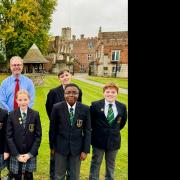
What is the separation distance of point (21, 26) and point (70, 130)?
17.4m

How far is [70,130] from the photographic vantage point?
331 cm

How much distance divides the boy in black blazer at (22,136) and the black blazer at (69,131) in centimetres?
22

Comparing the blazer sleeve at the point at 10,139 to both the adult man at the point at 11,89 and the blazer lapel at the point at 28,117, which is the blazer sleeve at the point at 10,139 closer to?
the blazer lapel at the point at 28,117

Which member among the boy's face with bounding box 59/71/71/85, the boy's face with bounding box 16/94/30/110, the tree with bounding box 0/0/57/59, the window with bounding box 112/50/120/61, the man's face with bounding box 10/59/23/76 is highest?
the tree with bounding box 0/0/57/59

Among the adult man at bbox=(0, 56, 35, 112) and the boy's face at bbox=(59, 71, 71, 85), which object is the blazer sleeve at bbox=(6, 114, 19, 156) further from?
the boy's face at bbox=(59, 71, 71, 85)

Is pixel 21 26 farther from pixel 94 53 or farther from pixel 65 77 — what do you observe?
pixel 65 77

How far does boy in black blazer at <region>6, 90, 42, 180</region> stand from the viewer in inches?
133

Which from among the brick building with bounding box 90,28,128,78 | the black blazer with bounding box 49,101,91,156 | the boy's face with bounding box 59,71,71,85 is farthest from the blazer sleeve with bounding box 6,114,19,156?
the brick building with bounding box 90,28,128,78

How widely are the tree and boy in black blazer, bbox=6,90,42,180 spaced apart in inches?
600

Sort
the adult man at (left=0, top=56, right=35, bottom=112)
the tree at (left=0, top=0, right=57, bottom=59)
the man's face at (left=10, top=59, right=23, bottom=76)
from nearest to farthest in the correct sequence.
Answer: the man's face at (left=10, top=59, right=23, bottom=76) → the adult man at (left=0, top=56, right=35, bottom=112) → the tree at (left=0, top=0, right=57, bottom=59)
